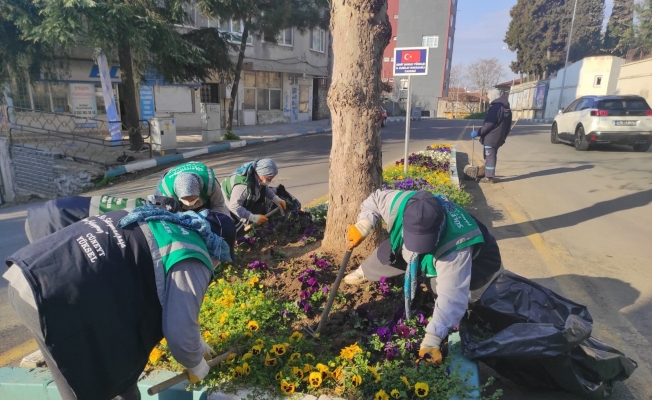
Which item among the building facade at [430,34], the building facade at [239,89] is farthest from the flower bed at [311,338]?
the building facade at [430,34]

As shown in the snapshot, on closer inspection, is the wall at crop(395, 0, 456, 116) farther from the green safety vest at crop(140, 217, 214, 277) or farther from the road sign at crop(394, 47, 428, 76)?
the green safety vest at crop(140, 217, 214, 277)

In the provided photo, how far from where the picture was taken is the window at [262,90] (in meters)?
22.6

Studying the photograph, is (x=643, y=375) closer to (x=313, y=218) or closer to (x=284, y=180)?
(x=313, y=218)

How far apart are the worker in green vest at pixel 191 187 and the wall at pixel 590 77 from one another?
96.9 ft

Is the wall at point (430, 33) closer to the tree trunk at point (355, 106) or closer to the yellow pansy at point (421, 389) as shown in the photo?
the tree trunk at point (355, 106)

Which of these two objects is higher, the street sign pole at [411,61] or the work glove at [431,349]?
the street sign pole at [411,61]

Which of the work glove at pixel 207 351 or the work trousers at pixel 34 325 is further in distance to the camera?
the work glove at pixel 207 351

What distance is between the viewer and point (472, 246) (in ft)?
8.55

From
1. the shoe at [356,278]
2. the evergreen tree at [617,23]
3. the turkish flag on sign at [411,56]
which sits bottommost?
the shoe at [356,278]

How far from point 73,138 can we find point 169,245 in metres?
11.3

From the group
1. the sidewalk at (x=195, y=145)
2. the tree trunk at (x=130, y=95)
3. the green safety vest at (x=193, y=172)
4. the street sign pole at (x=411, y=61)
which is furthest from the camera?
the tree trunk at (x=130, y=95)

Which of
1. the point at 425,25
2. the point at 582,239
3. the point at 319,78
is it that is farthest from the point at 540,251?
the point at 425,25

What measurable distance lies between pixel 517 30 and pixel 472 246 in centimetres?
4672

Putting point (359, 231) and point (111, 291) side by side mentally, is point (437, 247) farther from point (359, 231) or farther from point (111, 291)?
point (111, 291)
